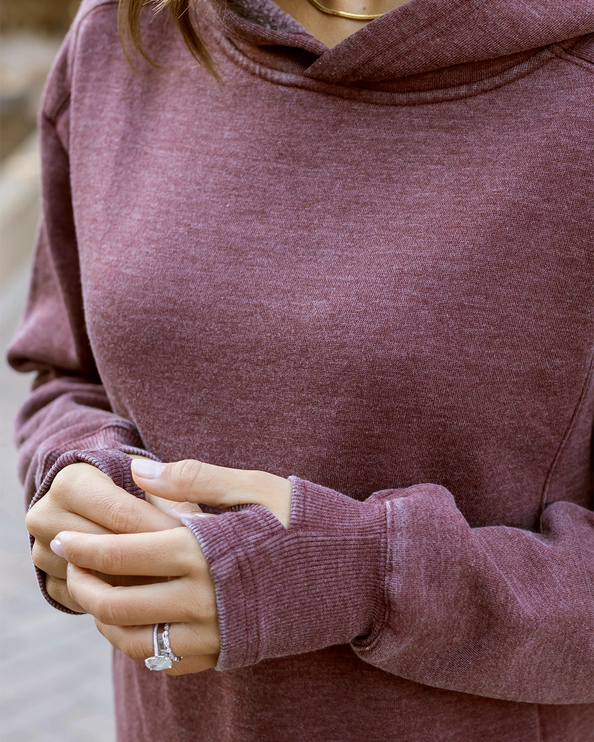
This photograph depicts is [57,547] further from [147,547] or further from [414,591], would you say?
[414,591]

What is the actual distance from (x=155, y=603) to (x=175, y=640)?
47mm

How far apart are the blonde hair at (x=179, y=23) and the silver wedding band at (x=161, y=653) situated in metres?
0.78

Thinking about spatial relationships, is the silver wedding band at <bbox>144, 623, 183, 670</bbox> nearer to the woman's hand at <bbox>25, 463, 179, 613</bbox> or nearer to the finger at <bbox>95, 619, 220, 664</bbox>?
the finger at <bbox>95, 619, 220, 664</bbox>

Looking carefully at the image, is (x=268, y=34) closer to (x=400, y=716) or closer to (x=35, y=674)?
(x=400, y=716)

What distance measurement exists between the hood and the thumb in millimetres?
555

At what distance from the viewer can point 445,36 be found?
39.0 inches

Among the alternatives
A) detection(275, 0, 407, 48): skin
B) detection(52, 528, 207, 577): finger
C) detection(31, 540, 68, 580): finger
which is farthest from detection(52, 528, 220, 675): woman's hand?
detection(275, 0, 407, 48): skin

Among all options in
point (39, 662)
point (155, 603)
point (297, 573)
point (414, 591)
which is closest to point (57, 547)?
point (155, 603)

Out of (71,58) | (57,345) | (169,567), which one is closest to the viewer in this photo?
(169,567)

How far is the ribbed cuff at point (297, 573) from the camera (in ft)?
2.75

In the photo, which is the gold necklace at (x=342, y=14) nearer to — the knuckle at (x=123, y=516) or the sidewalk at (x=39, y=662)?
the knuckle at (x=123, y=516)

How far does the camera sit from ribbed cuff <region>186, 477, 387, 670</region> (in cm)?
84

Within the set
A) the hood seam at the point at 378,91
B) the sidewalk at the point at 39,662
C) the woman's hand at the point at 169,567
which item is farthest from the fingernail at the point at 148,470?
the sidewalk at the point at 39,662

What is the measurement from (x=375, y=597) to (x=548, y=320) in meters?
0.40
